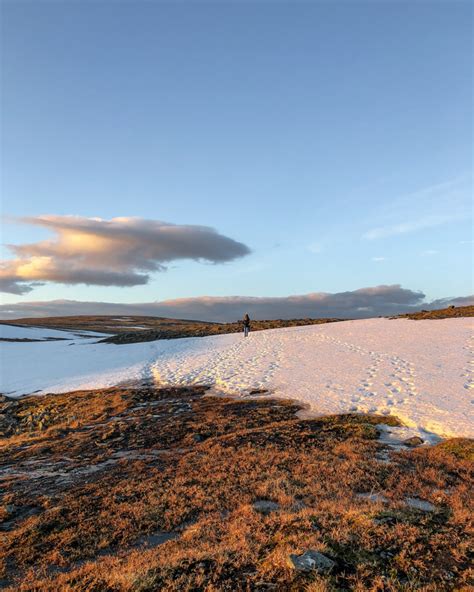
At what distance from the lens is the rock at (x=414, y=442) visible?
41.9 feet

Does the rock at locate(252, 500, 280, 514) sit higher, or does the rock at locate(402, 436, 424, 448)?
the rock at locate(252, 500, 280, 514)

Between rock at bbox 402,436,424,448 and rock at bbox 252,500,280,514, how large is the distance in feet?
22.0

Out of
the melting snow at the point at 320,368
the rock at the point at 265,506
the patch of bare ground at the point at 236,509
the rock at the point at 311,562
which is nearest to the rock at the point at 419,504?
the patch of bare ground at the point at 236,509

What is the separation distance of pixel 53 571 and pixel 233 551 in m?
3.37

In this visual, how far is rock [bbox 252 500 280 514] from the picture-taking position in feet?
26.7

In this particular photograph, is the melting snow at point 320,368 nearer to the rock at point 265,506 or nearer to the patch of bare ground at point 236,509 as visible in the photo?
the patch of bare ground at point 236,509

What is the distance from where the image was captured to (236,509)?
8359mm

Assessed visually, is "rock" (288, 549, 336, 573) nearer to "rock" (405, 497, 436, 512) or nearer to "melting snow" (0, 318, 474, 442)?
"rock" (405, 497, 436, 512)

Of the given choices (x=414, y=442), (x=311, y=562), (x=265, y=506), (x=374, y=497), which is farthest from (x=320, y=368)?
(x=311, y=562)

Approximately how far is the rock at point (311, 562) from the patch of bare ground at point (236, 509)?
24 millimetres

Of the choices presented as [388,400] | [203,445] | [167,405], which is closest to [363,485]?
[203,445]

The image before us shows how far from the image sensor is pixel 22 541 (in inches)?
304

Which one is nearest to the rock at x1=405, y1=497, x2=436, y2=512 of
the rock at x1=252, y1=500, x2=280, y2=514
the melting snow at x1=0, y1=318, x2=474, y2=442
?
the rock at x1=252, y1=500, x2=280, y2=514

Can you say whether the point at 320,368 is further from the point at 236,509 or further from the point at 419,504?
the point at 236,509
